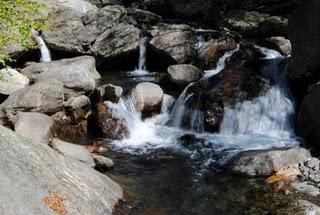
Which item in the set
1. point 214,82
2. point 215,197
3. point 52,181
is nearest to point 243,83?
point 214,82

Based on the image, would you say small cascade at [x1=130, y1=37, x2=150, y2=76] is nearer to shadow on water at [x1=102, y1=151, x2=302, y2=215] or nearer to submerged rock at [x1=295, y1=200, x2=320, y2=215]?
shadow on water at [x1=102, y1=151, x2=302, y2=215]

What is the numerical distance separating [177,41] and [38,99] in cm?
759

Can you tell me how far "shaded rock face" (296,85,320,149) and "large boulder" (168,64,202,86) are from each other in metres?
4.91

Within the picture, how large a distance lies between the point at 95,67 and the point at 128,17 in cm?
423

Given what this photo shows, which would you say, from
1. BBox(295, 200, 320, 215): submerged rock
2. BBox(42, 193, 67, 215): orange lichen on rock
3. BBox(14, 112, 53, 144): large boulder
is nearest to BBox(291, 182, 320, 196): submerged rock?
BBox(295, 200, 320, 215): submerged rock

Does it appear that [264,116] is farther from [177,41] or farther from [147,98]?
[177,41]

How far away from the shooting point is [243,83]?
18359mm

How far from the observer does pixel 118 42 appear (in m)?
23.0

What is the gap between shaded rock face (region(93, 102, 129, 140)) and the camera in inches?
673

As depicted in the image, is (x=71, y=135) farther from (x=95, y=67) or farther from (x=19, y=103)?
(x=95, y=67)

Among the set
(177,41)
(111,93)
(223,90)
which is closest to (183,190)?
(223,90)

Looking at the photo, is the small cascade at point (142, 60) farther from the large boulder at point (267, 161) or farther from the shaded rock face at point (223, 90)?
the large boulder at point (267, 161)

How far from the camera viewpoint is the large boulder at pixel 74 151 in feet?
46.1

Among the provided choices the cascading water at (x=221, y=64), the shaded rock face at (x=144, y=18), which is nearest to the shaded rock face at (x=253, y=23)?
the cascading water at (x=221, y=64)
